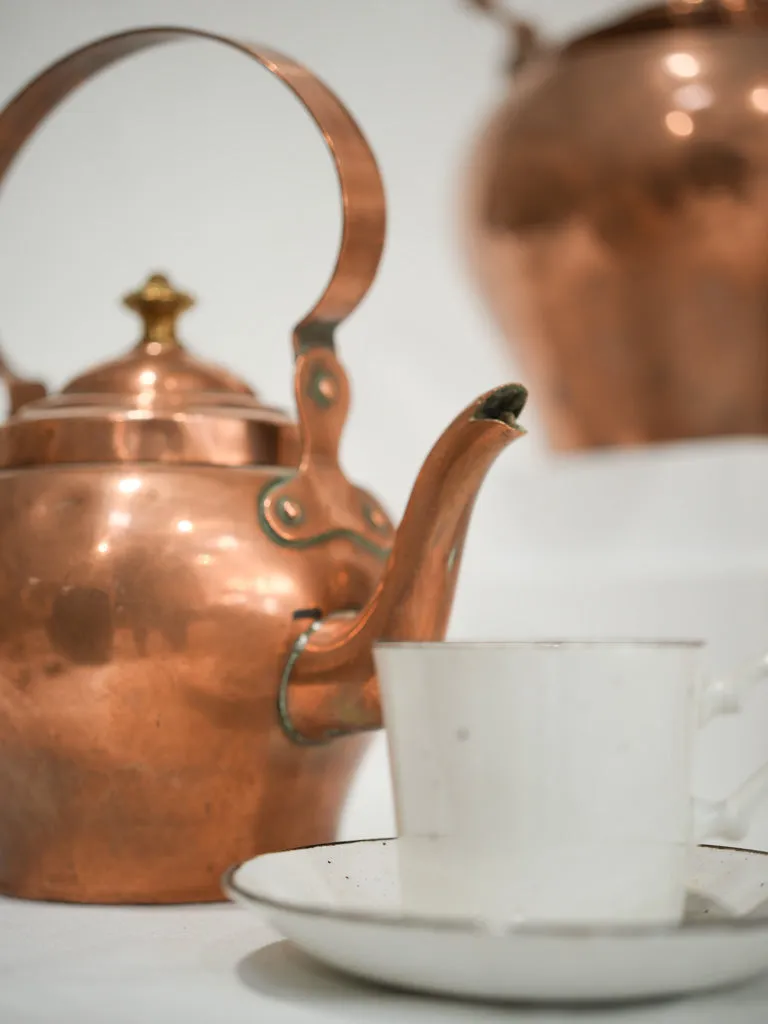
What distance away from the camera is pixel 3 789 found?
1.58ft

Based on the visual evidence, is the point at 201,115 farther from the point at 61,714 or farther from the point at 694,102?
the point at 61,714

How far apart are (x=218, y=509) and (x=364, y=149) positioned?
0.15 meters

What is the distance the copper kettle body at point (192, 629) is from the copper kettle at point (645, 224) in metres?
0.13

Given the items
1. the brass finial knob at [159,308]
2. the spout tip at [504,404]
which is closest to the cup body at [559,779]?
the spout tip at [504,404]

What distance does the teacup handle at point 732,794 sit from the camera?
0.37 m

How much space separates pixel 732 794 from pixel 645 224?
0.29 metres

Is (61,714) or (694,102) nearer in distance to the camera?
(61,714)

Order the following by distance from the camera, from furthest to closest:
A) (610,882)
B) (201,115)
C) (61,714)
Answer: (201,115), (61,714), (610,882)

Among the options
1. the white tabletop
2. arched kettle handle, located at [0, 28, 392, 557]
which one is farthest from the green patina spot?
the white tabletop

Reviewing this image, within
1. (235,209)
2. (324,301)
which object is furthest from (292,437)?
(235,209)

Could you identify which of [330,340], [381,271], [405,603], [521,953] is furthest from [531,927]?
[381,271]

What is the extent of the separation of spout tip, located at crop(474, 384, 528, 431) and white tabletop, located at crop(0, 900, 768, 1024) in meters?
0.18

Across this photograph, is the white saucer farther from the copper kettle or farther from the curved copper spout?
the copper kettle

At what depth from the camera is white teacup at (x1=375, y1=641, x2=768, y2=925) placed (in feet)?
1.12
